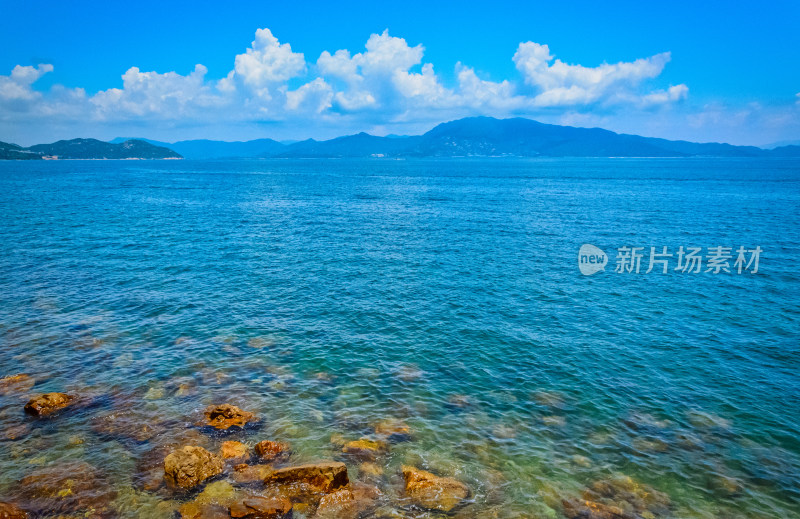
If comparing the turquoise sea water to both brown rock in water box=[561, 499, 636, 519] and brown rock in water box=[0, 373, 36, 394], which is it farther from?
brown rock in water box=[0, 373, 36, 394]

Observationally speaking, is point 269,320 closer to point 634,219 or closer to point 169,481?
point 169,481

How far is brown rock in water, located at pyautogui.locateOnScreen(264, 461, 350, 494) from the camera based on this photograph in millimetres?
19969

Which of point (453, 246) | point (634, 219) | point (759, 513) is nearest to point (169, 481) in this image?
point (759, 513)

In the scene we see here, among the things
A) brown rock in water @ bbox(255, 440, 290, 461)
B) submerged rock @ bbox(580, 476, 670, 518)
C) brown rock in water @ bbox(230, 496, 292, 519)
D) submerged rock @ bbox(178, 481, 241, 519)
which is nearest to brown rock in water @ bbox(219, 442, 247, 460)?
brown rock in water @ bbox(255, 440, 290, 461)

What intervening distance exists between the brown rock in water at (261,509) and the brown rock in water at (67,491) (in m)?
5.21

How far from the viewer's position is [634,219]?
92.4 metres

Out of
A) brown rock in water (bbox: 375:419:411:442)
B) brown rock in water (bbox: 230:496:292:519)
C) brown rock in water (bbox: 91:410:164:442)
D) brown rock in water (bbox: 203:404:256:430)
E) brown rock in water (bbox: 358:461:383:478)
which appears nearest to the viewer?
brown rock in water (bbox: 230:496:292:519)

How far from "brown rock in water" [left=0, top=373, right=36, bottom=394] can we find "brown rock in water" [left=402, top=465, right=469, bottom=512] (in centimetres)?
2523

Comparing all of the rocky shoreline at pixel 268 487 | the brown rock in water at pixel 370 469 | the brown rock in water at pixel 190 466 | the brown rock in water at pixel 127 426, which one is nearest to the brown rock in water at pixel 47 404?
the rocky shoreline at pixel 268 487

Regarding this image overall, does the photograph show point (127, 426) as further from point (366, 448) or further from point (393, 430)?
point (393, 430)

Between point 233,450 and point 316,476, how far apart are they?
5.45 metres

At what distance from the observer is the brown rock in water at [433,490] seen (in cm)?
1973

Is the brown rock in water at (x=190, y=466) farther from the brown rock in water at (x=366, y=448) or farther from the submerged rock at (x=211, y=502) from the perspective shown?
the brown rock in water at (x=366, y=448)

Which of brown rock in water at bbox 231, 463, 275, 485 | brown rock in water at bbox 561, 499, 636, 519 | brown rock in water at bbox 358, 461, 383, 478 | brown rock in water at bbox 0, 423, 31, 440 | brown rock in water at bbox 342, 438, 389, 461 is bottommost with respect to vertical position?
brown rock in water at bbox 561, 499, 636, 519
